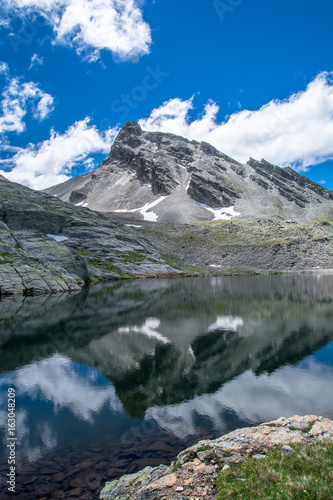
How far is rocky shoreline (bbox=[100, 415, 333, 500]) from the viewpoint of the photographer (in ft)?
23.7

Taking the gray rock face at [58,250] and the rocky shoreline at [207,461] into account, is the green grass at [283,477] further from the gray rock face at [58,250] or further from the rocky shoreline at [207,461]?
the gray rock face at [58,250]

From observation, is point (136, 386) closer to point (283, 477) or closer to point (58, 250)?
point (283, 477)

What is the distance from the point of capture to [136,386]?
51.1 feet

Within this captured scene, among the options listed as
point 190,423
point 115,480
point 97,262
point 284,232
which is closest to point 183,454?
point 115,480

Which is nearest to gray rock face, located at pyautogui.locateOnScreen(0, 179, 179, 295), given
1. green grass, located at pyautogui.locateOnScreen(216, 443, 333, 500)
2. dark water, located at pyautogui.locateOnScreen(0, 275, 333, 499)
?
dark water, located at pyautogui.locateOnScreen(0, 275, 333, 499)

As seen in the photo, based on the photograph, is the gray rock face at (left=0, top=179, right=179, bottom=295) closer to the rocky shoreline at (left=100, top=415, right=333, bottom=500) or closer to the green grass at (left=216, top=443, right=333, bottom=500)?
the rocky shoreline at (left=100, top=415, right=333, bottom=500)

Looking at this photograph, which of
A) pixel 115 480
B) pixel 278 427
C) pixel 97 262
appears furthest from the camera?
pixel 97 262

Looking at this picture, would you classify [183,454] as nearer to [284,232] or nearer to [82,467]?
[82,467]

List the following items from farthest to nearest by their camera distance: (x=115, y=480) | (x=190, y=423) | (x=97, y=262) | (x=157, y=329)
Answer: (x=97, y=262) < (x=157, y=329) < (x=190, y=423) < (x=115, y=480)

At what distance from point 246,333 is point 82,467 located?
20.4 m

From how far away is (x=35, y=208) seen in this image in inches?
3996

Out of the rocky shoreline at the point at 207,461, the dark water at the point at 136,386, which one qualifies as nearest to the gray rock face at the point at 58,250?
the dark water at the point at 136,386

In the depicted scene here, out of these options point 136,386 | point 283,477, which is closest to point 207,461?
point 283,477

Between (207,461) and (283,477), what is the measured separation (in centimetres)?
228
